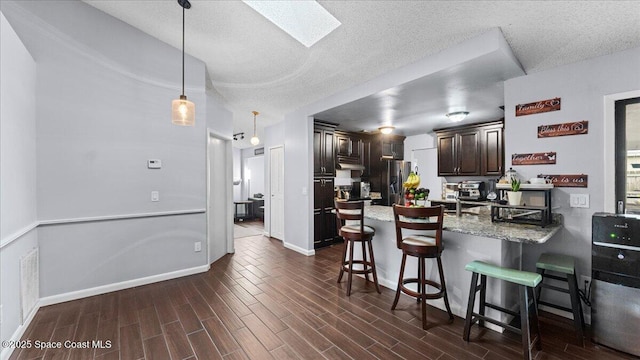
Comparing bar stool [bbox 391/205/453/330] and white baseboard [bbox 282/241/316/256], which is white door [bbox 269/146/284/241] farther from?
bar stool [bbox 391/205/453/330]

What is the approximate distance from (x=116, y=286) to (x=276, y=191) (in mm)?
3370

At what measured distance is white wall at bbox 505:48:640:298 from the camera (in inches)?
93.3

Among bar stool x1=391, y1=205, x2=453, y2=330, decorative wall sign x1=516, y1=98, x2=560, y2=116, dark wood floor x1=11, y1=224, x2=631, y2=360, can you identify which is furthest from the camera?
decorative wall sign x1=516, y1=98, x2=560, y2=116

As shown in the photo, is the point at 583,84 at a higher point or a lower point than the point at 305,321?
higher

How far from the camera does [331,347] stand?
2.05 meters

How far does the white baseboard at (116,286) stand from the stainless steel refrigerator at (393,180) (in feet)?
14.0

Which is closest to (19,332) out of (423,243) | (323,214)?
(423,243)

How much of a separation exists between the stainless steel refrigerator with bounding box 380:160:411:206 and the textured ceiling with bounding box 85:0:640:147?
3083mm

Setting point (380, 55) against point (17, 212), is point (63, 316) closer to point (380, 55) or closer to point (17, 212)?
point (17, 212)

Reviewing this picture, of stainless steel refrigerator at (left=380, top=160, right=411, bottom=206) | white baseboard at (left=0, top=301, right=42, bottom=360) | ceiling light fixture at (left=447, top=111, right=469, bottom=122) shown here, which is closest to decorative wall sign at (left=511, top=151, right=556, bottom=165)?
ceiling light fixture at (left=447, top=111, right=469, bottom=122)

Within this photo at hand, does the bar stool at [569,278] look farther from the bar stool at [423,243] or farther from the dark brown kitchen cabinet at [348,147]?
the dark brown kitchen cabinet at [348,147]

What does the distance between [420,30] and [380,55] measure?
1.74ft

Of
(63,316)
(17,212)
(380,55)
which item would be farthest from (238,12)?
(63,316)

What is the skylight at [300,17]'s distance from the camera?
7.50ft
